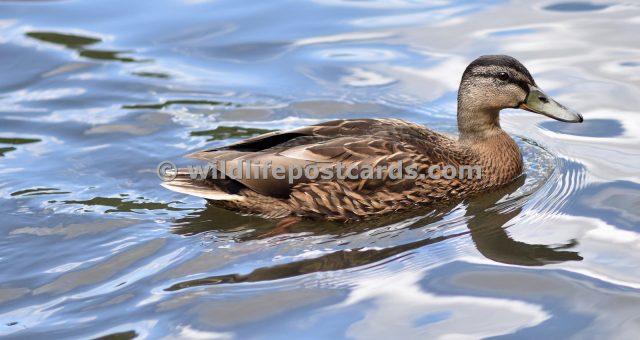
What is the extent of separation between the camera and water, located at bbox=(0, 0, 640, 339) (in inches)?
279

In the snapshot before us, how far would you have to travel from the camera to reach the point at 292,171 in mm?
8617

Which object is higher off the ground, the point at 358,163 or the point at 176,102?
the point at 176,102

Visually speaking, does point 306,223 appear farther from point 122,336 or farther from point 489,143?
point 122,336

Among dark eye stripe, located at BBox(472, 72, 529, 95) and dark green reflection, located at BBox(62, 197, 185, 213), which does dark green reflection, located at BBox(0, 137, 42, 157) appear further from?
dark eye stripe, located at BBox(472, 72, 529, 95)

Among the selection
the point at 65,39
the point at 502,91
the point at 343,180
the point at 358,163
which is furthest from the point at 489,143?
the point at 65,39

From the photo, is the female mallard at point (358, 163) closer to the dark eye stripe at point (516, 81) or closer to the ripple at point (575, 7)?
the dark eye stripe at point (516, 81)

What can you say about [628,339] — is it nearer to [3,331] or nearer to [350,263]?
[350,263]

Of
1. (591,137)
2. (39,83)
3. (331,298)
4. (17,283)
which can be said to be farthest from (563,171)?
(39,83)

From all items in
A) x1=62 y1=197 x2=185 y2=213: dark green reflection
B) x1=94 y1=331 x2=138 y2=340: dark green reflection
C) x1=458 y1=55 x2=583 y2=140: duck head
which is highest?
x1=458 y1=55 x2=583 y2=140: duck head

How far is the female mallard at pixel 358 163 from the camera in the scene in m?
8.60

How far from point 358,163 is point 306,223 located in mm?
669

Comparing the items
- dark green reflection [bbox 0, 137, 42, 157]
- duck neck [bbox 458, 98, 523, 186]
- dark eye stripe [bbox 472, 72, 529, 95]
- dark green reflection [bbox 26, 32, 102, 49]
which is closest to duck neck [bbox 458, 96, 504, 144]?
duck neck [bbox 458, 98, 523, 186]

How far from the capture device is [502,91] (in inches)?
358

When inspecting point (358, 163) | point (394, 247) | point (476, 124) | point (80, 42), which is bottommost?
point (394, 247)
